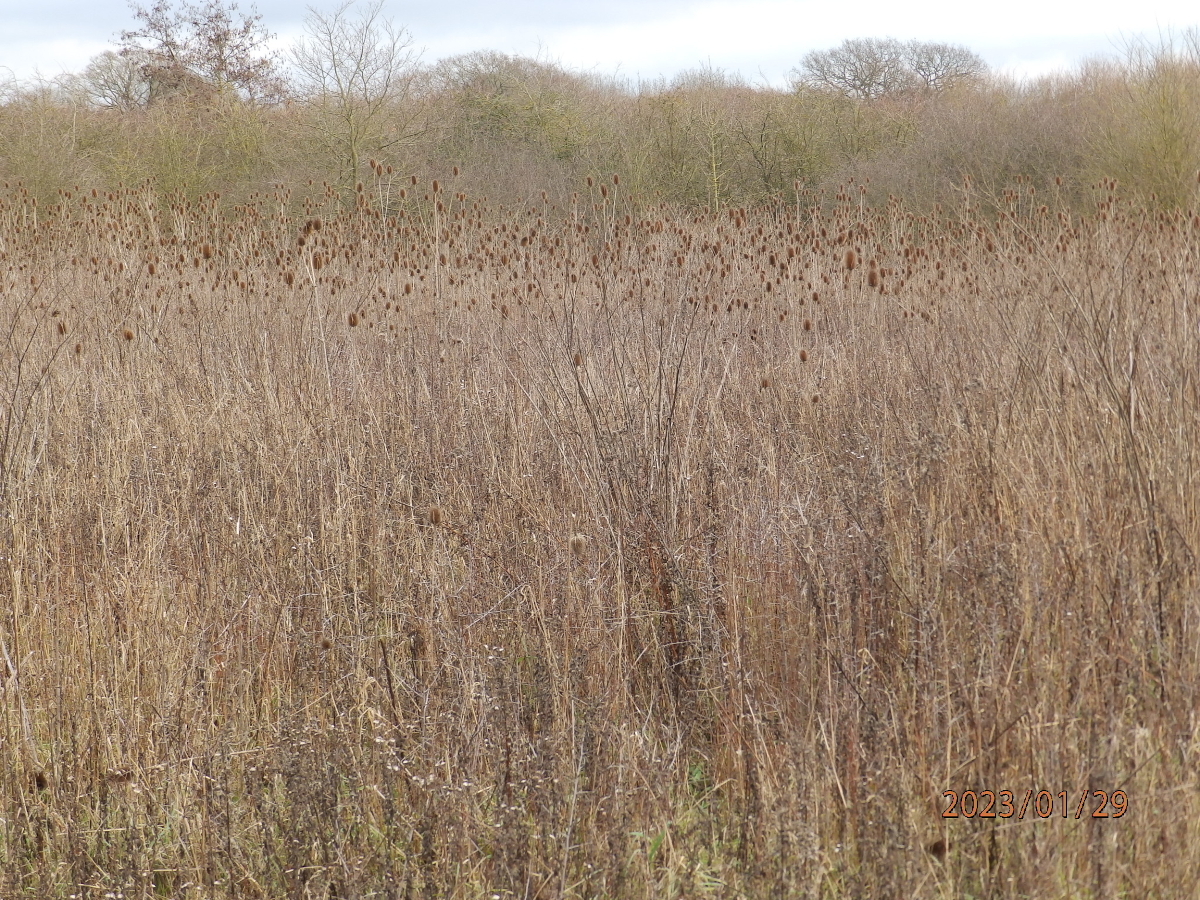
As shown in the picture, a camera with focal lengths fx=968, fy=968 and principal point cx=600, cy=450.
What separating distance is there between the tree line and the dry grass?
1033 centimetres

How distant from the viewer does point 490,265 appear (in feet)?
26.5

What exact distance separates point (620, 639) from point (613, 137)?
19.2m

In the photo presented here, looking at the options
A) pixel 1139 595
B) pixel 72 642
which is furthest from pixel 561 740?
pixel 72 642

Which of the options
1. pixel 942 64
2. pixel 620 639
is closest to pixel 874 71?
pixel 942 64

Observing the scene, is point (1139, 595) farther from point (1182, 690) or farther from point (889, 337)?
point (889, 337)

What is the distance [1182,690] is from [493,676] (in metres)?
1.54

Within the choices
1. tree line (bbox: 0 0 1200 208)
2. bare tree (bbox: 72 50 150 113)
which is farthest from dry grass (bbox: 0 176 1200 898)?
bare tree (bbox: 72 50 150 113)

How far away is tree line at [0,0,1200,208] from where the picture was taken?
14477 millimetres

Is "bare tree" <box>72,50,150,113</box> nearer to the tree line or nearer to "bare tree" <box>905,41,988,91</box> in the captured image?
the tree line

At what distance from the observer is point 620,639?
2.58 metres

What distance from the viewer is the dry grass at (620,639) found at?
1.90 metres
